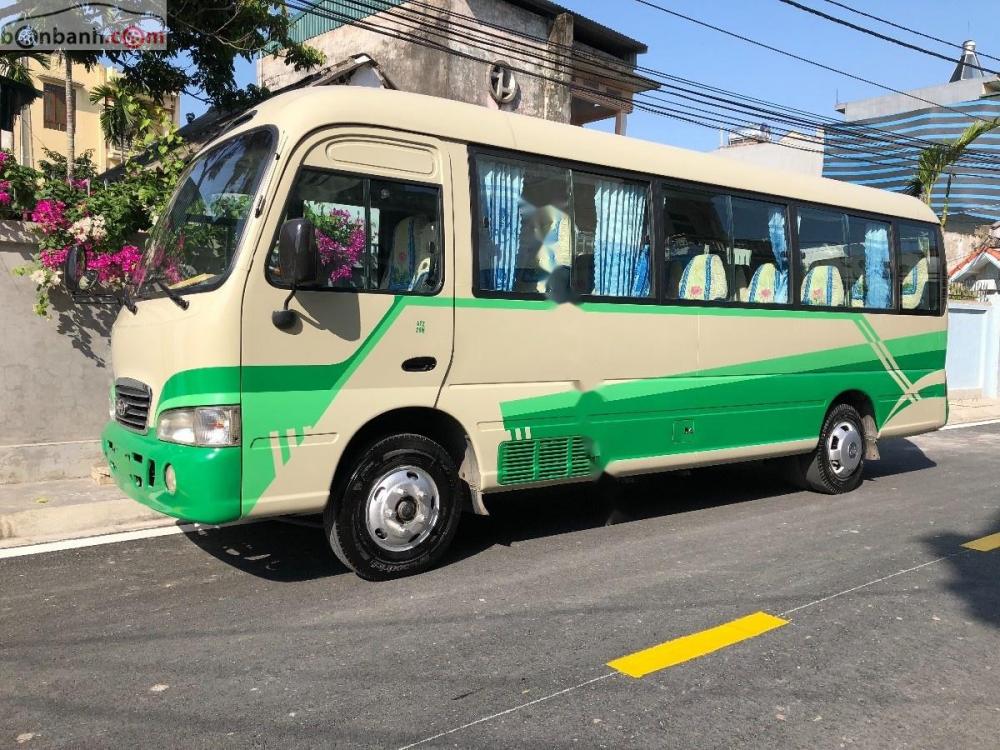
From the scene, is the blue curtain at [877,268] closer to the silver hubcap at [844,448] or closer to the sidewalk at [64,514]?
the silver hubcap at [844,448]

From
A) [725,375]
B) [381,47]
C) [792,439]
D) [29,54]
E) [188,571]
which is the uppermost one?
[381,47]

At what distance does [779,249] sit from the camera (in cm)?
732

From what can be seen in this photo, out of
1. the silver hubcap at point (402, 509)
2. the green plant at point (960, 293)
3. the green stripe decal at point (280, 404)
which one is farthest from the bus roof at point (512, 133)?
the green plant at point (960, 293)

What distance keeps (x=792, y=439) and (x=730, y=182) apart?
2299 millimetres

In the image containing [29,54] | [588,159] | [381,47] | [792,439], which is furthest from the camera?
[381,47]

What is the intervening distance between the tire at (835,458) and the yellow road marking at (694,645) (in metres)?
3.75

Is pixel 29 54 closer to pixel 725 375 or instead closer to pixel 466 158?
pixel 466 158

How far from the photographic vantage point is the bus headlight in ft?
14.6

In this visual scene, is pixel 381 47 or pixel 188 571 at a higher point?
pixel 381 47

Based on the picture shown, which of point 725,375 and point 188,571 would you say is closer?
point 188,571

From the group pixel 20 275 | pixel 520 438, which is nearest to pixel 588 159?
pixel 520 438

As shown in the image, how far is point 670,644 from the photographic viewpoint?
4102mm

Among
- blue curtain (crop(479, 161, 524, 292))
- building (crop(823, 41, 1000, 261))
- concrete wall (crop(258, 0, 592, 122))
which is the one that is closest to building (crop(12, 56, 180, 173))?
concrete wall (crop(258, 0, 592, 122))

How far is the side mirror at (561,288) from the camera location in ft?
18.9
